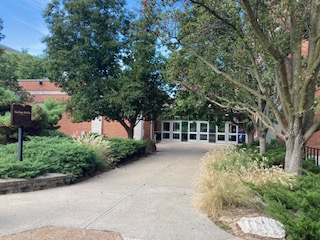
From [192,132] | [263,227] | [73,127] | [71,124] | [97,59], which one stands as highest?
[97,59]

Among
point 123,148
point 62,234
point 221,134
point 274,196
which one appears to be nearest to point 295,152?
point 274,196

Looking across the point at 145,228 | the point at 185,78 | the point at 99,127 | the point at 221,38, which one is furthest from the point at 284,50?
the point at 99,127

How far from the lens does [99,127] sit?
29359mm

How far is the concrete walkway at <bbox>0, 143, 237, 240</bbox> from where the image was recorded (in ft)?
14.8

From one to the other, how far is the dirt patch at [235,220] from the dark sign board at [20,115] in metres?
5.96

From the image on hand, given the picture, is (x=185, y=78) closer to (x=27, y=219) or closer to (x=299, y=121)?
(x=299, y=121)

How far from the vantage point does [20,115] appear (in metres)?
8.19

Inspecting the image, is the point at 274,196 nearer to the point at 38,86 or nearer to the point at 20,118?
the point at 20,118

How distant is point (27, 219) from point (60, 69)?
38.3 ft

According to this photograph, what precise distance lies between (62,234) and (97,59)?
1273 centimetres

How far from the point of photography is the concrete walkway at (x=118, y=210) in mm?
4520

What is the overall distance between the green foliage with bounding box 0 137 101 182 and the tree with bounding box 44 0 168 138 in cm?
565

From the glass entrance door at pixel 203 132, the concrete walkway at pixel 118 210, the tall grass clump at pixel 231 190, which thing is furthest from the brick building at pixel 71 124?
the tall grass clump at pixel 231 190

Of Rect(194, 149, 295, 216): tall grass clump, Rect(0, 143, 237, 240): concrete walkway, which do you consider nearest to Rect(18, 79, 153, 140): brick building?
Rect(0, 143, 237, 240): concrete walkway
